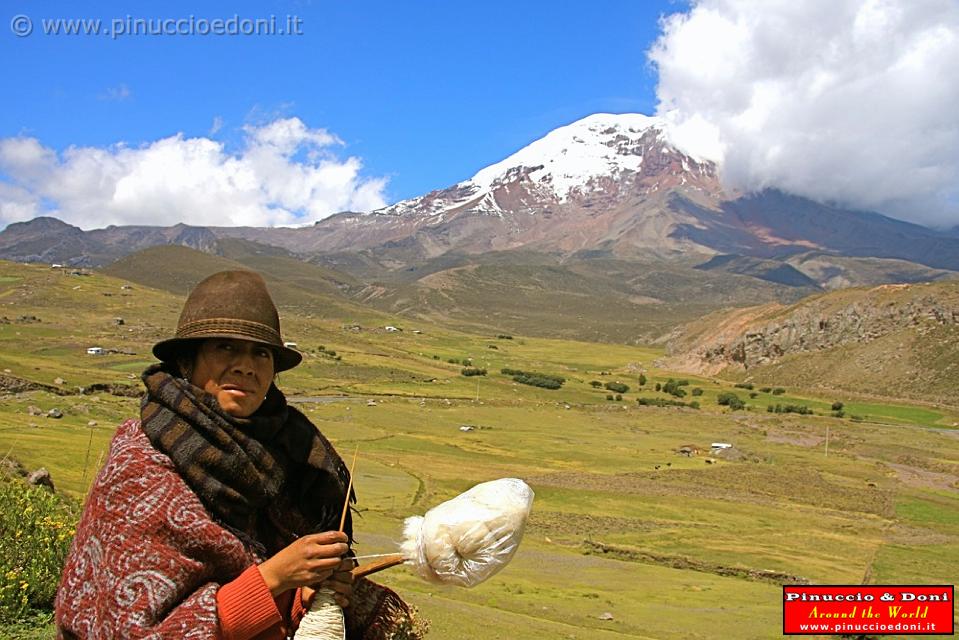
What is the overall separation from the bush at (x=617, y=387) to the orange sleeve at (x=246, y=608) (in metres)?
90.9

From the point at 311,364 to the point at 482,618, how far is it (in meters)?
76.7

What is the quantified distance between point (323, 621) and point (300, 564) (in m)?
0.33

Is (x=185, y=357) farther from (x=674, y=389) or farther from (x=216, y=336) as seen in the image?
(x=674, y=389)

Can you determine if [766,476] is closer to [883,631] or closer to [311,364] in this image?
[883,631]

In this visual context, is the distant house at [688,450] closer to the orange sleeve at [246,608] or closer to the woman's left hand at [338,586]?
the woman's left hand at [338,586]

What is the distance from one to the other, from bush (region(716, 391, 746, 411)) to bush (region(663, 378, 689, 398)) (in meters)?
4.85

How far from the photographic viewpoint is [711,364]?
11981 centimetres

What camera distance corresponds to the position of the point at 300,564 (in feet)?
10.2

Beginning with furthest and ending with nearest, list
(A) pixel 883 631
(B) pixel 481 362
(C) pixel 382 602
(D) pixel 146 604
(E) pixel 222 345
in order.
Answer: (B) pixel 481 362
(A) pixel 883 631
(C) pixel 382 602
(E) pixel 222 345
(D) pixel 146 604

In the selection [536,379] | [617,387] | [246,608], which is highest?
[246,608]

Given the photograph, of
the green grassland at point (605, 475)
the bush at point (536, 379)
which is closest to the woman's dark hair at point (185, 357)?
the green grassland at point (605, 475)

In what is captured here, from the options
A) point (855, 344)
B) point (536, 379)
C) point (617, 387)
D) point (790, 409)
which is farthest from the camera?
point (855, 344)

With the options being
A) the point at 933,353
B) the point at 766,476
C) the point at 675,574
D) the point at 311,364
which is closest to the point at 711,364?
the point at 933,353

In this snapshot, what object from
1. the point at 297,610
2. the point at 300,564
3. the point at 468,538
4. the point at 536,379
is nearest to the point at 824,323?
the point at 536,379
